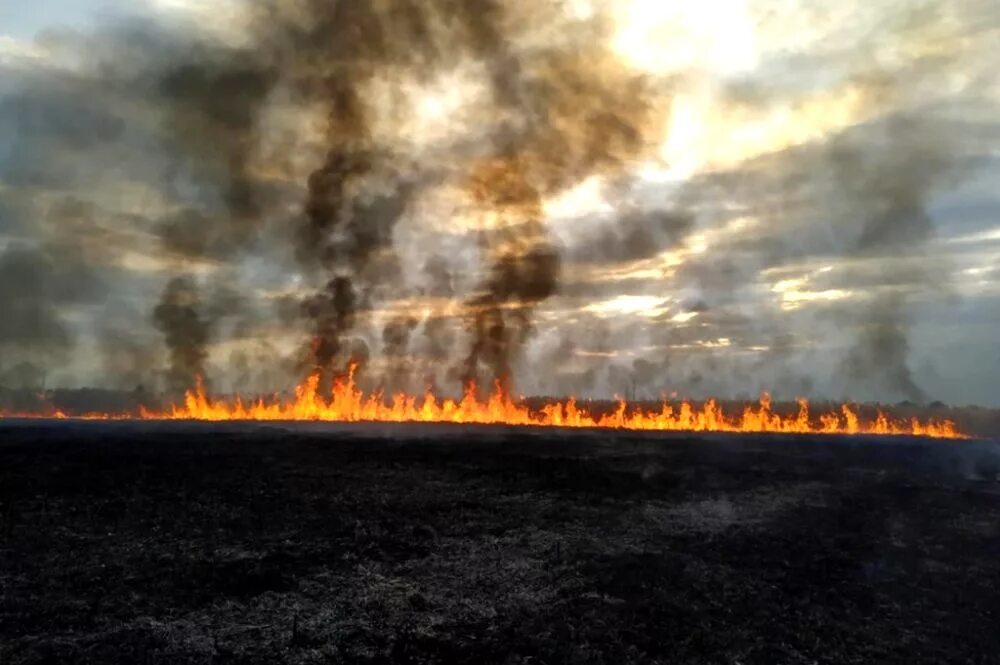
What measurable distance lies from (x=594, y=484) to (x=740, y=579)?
363 inches

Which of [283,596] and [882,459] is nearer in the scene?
[283,596]

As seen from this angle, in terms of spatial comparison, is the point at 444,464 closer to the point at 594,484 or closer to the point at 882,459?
the point at 594,484

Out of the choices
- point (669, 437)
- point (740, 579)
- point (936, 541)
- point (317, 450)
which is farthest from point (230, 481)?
point (669, 437)

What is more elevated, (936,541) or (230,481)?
(230,481)

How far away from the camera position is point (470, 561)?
1559cm

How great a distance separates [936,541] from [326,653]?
16.2 metres

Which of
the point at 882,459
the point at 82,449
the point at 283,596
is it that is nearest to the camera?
the point at 283,596

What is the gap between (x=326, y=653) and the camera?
11.1m

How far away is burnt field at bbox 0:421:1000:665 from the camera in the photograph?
11.8 meters

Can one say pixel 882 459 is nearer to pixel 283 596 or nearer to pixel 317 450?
pixel 317 450

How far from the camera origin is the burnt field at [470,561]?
38.8 feet

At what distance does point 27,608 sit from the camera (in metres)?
12.3

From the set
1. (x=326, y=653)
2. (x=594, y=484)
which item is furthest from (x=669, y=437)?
(x=326, y=653)

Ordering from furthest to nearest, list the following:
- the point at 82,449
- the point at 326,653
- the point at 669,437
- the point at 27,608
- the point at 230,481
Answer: the point at 669,437
the point at 82,449
the point at 230,481
the point at 27,608
the point at 326,653
